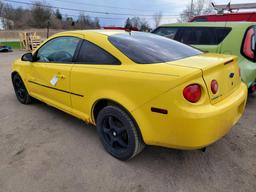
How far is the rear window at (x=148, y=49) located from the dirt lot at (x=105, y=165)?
1.16 metres

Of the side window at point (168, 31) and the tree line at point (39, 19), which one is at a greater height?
the tree line at point (39, 19)

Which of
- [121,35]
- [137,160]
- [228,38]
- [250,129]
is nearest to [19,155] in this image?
[137,160]

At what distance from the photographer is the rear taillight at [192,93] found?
180cm

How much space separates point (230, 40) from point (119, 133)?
114 inches

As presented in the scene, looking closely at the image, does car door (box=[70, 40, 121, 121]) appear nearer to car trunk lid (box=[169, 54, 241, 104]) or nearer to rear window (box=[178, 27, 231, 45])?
car trunk lid (box=[169, 54, 241, 104])

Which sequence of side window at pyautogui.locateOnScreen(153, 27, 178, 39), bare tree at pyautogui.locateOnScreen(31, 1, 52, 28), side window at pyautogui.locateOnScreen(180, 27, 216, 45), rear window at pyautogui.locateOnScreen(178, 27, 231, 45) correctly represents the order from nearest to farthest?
rear window at pyautogui.locateOnScreen(178, 27, 231, 45)
side window at pyautogui.locateOnScreen(180, 27, 216, 45)
side window at pyautogui.locateOnScreen(153, 27, 178, 39)
bare tree at pyautogui.locateOnScreen(31, 1, 52, 28)

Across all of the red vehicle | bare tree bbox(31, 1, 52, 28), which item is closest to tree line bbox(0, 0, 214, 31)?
bare tree bbox(31, 1, 52, 28)

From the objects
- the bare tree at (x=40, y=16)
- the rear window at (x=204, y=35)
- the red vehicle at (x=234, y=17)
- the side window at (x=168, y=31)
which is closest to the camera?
the rear window at (x=204, y=35)

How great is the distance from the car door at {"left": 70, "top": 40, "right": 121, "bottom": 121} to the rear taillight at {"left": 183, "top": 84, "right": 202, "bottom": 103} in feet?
2.69

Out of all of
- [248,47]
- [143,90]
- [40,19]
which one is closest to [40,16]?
[40,19]

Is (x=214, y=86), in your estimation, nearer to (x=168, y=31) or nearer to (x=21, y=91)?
(x=168, y=31)

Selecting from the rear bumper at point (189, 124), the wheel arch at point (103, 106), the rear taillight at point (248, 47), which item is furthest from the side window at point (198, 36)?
the wheel arch at point (103, 106)

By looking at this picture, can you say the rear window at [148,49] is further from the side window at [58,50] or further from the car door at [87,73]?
the side window at [58,50]

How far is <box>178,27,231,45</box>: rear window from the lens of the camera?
410 centimetres
